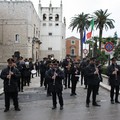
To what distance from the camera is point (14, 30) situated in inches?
2896

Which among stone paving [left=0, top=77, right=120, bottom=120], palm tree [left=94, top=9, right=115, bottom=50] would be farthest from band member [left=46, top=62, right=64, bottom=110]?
palm tree [left=94, top=9, right=115, bottom=50]

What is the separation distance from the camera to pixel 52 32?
105312 mm

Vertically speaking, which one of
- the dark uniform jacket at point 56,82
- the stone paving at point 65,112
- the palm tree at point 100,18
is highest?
the palm tree at point 100,18

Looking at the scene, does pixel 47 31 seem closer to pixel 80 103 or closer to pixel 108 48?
pixel 108 48

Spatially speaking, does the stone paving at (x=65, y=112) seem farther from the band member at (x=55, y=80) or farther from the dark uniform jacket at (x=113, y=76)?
the dark uniform jacket at (x=113, y=76)

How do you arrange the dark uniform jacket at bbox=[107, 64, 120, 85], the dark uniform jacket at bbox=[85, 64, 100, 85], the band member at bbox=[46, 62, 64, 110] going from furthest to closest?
the dark uniform jacket at bbox=[107, 64, 120, 85] < the dark uniform jacket at bbox=[85, 64, 100, 85] < the band member at bbox=[46, 62, 64, 110]

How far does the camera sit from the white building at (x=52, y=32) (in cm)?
10394

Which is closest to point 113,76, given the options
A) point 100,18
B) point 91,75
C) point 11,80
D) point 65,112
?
point 91,75

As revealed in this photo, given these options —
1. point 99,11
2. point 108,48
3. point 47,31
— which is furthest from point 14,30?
point 108,48

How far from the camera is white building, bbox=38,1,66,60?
104 m

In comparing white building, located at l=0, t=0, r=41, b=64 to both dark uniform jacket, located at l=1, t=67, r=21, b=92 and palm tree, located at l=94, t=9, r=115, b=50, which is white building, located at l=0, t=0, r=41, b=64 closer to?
palm tree, located at l=94, t=9, r=115, b=50

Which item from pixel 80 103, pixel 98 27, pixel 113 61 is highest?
pixel 98 27

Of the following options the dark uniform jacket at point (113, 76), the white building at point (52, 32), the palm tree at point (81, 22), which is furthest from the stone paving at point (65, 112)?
the white building at point (52, 32)

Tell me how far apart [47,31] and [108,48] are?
8556 cm
